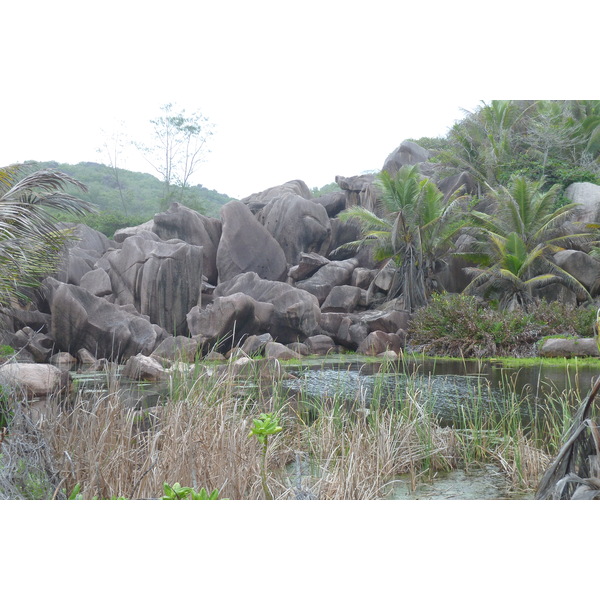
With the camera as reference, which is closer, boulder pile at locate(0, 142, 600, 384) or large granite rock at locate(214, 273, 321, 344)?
boulder pile at locate(0, 142, 600, 384)

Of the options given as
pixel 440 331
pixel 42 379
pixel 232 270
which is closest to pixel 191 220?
pixel 232 270

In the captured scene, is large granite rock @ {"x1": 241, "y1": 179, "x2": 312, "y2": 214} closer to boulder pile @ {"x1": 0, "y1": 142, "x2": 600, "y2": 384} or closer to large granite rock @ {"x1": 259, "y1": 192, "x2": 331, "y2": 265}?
boulder pile @ {"x1": 0, "y1": 142, "x2": 600, "y2": 384}

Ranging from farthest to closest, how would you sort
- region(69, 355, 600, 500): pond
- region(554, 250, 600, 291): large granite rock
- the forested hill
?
the forested hill → region(554, 250, 600, 291): large granite rock → region(69, 355, 600, 500): pond

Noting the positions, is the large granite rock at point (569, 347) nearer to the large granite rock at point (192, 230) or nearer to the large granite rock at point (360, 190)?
the large granite rock at point (360, 190)

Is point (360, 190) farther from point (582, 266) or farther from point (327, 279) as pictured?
point (582, 266)

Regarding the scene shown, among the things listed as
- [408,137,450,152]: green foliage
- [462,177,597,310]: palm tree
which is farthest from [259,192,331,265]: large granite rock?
[408,137,450,152]: green foliage

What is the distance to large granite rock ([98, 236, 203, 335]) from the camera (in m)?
16.0

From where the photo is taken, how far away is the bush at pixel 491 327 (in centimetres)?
1312

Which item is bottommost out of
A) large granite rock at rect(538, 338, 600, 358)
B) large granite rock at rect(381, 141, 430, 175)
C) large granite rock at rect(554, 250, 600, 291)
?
large granite rock at rect(538, 338, 600, 358)

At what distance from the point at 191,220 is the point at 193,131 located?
16.9ft

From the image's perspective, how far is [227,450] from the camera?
272 cm

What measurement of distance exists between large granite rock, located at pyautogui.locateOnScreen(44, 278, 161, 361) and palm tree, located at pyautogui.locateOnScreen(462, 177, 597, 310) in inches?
331

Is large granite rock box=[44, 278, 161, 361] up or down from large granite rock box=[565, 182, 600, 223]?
down

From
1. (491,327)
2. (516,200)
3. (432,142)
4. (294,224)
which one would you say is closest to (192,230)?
(294,224)
